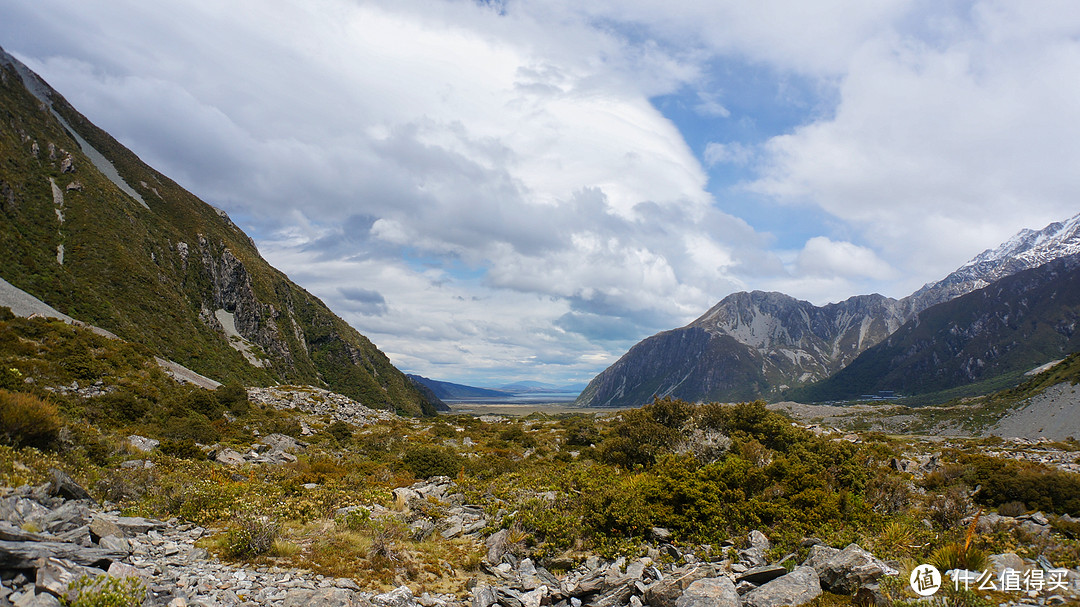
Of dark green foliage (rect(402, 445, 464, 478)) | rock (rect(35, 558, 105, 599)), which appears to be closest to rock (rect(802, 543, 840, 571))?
rock (rect(35, 558, 105, 599))

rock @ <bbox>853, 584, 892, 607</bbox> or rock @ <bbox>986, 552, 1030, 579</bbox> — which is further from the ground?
rock @ <bbox>986, 552, 1030, 579</bbox>

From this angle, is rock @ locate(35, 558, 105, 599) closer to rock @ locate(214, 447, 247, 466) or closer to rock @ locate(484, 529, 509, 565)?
rock @ locate(484, 529, 509, 565)

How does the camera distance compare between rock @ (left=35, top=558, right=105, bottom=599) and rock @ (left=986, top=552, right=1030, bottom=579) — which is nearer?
rock @ (left=35, top=558, right=105, bottom=599)

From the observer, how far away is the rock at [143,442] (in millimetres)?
20531

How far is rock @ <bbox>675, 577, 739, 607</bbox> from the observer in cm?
824

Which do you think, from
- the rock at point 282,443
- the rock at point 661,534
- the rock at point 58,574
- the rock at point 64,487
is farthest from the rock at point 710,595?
the rock at point 282,443

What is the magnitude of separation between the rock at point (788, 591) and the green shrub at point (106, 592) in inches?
393

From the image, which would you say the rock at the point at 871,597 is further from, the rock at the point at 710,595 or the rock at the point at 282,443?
the rock at the point at 282,443

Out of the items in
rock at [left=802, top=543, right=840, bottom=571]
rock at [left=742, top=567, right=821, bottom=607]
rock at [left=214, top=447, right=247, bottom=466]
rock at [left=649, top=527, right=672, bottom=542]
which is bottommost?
rock at [left=214, top=447, right=247, bottom=466]

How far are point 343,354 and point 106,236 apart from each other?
59768 mm

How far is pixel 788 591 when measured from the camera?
861 centimetres

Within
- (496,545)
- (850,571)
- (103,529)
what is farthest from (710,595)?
(103,529)

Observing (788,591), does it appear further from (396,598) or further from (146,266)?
(146,266)

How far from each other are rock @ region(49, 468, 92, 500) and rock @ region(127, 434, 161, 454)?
10369 mm
